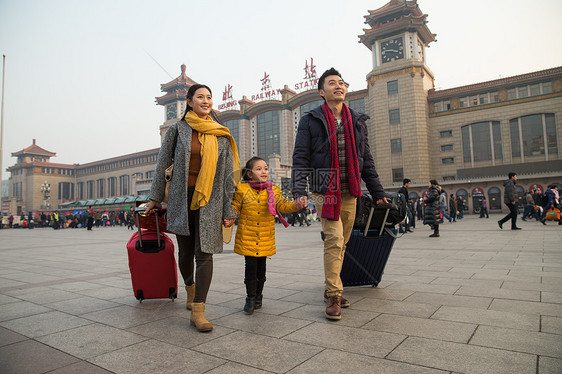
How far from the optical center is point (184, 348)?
6.95 ft

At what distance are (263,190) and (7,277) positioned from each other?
13.2 feet

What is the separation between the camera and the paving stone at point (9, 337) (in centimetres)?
225

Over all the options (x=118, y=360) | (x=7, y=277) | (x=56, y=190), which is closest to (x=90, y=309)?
(x=118, y=360)

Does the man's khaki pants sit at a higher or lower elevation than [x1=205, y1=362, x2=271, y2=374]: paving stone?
higher

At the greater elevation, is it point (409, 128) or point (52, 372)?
point (409, 128)

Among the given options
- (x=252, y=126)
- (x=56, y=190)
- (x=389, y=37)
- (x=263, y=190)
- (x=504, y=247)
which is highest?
(x=389, y=37)

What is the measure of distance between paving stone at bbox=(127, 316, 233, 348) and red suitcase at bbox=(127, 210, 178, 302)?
0.58 meters

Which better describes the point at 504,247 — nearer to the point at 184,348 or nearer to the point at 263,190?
the point at 263,190

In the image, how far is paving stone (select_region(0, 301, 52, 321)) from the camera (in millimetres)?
2881

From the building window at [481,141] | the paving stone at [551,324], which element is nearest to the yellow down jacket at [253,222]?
the paving stone at [551,324]

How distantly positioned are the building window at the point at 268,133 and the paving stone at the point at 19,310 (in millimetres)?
51395

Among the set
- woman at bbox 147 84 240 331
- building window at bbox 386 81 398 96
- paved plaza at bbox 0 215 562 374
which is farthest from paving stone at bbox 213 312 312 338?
building window at bbox 386 81 398 96

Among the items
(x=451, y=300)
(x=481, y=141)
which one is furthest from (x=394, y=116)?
(x=451, y=300)

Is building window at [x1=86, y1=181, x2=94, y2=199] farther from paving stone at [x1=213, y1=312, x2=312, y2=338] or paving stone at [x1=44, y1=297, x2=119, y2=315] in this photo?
paving stone at [x1=213, y1=312, x2=312, y2=338]
